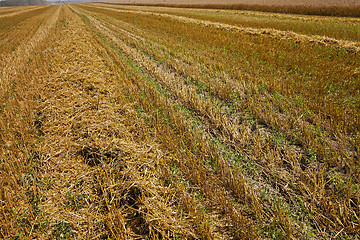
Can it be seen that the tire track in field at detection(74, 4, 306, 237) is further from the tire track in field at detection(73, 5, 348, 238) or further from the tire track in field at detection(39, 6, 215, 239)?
the tire track in field at detection(39, 6, 215, 239)

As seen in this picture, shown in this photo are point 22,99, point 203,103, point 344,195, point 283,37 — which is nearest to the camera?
point 344,195

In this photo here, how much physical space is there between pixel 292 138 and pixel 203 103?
2.02 metres

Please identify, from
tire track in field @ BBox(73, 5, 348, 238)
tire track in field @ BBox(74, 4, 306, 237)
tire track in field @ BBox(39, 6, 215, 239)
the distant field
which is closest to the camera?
tire track in field @ BBox(39, 6, 215, 239)

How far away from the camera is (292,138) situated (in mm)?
3621

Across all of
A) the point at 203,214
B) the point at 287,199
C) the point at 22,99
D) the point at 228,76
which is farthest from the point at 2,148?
the point at 228,76

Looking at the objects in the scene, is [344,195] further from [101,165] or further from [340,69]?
[340,69]

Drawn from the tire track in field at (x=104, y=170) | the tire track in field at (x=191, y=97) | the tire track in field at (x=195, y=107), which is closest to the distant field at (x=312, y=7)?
the tire track in field at (x=195, y=107)

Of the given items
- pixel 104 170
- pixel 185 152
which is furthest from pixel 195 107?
pixel 104 170

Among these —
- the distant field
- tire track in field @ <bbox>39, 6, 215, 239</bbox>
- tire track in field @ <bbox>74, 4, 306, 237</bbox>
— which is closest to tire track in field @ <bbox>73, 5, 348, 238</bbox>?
tire track in field @ <bbox>74, 4, 306, 237</bbox>

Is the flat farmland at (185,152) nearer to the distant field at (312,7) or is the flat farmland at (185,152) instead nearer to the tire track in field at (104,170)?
the tire track in field at (104,170)

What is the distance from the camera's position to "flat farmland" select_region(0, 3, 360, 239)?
225 centimetres

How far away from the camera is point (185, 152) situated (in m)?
3.27

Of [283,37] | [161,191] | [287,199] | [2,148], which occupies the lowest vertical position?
[287,199]

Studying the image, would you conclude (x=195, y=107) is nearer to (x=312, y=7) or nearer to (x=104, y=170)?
(x=104, y=170)
